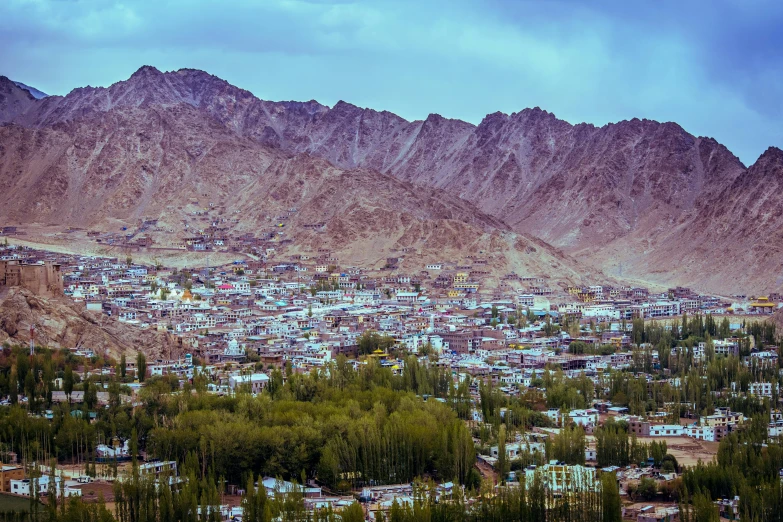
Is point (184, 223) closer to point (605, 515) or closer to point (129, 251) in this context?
point (129, 251)

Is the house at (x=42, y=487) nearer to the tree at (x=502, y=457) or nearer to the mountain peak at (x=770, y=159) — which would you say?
the tree at (x=502, y=457)

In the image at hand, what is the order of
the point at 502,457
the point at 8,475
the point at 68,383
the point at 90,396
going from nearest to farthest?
1. the point at 8,475
2. the point at 502,457
3. the point at 90,396
4. the point at 68,383

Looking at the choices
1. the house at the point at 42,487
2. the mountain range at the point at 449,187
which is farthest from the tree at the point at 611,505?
the mountain range at the point at 449,187

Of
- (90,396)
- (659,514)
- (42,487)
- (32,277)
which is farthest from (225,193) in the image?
(659,514)

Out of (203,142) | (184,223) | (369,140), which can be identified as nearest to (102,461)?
(184,223)

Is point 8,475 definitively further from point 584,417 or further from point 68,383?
point 584,417

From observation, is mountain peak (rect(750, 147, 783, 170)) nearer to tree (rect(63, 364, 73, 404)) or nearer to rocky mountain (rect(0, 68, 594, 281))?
rocky mountain (rect(0, 68, 594, 281))
